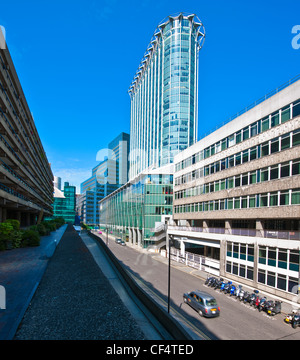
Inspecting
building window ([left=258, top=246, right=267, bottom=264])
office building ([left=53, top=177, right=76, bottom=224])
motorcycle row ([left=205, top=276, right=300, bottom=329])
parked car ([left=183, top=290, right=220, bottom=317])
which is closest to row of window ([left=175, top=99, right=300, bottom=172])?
building window ([left=258, top=246, right=267, bottom=264])

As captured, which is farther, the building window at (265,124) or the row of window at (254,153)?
the building window at (265,124)

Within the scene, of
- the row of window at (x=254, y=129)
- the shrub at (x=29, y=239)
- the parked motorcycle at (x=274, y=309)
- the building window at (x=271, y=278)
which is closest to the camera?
the parked motorcycle at (x=274, y=309)

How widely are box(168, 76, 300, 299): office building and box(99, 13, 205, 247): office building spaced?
86.6 feet

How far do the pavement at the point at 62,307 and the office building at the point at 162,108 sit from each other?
39.4 metres

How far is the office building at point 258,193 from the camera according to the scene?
2136 centimetres

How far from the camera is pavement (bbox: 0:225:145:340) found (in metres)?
9.52

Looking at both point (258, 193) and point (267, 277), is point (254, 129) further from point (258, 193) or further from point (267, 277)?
point (267, 277)

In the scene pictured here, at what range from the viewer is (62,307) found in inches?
491

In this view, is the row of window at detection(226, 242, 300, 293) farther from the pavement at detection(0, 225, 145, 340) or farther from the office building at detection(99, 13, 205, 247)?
the office building at detection(99, 13, 205, 247)

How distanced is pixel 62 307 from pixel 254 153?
24525mm

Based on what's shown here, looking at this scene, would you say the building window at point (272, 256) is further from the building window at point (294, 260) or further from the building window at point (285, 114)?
the building window at point (285, 114)

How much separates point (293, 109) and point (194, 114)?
83.7 metres

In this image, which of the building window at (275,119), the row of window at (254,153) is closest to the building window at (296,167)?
the row of window at (254,153)
